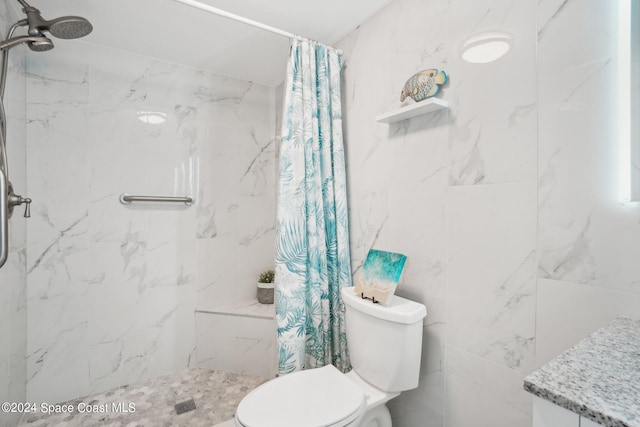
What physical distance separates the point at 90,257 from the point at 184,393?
104cm

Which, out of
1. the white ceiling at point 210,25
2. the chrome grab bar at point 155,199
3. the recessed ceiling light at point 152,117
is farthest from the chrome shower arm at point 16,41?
the chrome grab bar at point 155,199

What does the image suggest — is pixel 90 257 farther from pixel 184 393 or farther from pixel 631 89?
pixel 631 89

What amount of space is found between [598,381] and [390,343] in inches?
29.6

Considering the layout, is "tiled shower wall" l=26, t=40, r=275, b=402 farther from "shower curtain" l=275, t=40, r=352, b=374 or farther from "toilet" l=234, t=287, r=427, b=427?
"toilet" l=234, t=287, r=427, b=427

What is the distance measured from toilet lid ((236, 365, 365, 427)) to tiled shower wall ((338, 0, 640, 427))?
402 mm

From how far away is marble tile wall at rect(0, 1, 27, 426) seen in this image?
4.63 feet

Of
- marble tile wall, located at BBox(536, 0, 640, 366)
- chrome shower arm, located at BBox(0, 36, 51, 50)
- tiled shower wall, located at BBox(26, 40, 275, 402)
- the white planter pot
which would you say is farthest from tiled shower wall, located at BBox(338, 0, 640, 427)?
chrome shower arm, located at BBox(0, 36, 51, 50)

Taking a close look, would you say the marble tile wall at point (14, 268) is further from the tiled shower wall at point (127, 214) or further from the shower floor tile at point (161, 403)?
the shower floor tile at point (161, 403)

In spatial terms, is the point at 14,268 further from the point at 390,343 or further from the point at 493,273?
the point at 493,273

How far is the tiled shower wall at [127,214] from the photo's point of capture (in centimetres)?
184

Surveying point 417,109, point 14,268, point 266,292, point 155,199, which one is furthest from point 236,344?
point 417,109

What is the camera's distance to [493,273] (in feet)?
3.69

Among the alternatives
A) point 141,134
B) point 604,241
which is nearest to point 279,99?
point 141,134

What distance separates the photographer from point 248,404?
3.69 ft
